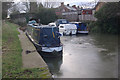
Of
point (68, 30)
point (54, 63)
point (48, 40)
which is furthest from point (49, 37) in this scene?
point (68, 30)

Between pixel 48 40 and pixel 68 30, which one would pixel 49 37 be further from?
pixel 68 30

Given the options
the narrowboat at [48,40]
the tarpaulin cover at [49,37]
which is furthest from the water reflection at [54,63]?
the tarpaulin cover at [49,37]

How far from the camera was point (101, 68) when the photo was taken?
9.13 meters

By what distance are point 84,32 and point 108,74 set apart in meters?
18.8

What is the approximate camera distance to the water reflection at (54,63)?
8.94 m

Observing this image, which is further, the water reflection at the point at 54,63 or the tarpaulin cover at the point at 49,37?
the tarpaulin cover at the point at 49,37

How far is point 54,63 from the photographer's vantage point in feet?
34.1

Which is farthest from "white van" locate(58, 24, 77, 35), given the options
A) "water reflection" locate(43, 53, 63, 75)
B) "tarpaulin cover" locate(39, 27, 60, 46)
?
"water reflection" locate(43, 53, 63, 75)

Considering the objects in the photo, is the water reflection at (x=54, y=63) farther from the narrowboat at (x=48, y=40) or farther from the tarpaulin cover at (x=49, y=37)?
the tarpaulin cover at (x=49, y=37)

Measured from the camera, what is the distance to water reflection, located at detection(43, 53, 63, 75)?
894cm

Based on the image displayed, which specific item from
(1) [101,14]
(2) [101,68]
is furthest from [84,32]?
(2) [101,68]

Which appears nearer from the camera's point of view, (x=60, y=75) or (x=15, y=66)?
(x=15, y=66)

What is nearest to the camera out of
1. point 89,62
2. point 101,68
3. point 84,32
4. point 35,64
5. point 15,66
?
point 15,66

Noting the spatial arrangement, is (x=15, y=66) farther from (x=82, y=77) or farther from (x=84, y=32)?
(x=84, y=32)
